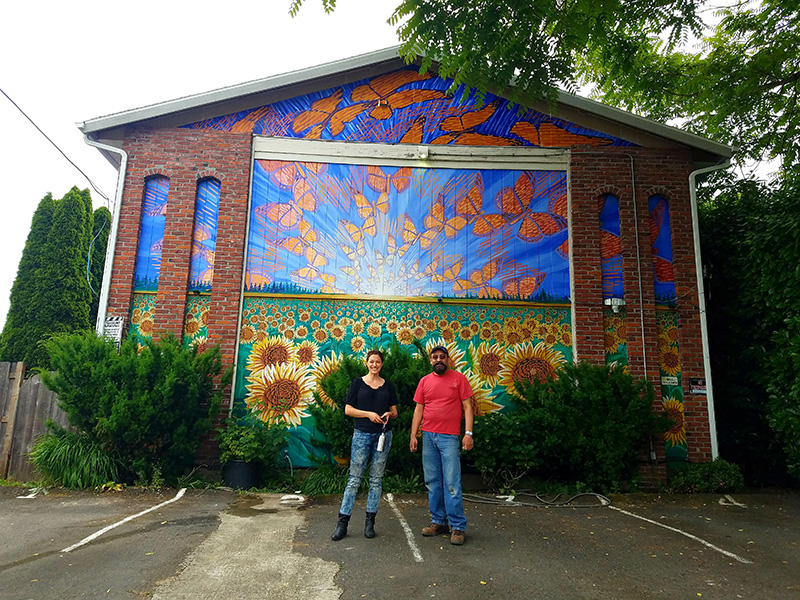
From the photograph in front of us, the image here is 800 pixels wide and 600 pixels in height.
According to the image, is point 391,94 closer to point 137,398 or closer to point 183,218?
point 183,218

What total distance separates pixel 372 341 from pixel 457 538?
14.4 feet

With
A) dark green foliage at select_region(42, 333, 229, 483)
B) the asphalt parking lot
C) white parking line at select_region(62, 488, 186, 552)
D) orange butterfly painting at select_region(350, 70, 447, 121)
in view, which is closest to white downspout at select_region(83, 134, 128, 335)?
dark green foliage at select_region(42, 333, 229, 483)

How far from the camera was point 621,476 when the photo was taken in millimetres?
8750

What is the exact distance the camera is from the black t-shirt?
5.60 meters

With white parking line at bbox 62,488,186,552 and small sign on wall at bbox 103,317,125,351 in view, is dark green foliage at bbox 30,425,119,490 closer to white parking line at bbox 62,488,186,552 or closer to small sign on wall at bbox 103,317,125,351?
white parking line at bbox 62,488,186,552

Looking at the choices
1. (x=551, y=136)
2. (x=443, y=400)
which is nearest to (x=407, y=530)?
(x=443, y=400)

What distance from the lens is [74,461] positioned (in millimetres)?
7910

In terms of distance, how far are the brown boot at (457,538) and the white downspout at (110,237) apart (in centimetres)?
670

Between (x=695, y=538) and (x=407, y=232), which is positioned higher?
(x=407, y=232)

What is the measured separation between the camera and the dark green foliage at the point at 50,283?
40.0ft

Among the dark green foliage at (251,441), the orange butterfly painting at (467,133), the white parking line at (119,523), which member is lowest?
the white parking line at (119,523)

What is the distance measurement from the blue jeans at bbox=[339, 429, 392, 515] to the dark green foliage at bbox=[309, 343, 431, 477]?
2440mm

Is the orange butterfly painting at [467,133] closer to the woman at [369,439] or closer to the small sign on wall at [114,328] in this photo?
the woman at [369,439]

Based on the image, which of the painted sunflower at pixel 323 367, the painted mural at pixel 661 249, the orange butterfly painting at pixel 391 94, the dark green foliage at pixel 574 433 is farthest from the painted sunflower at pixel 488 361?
the orange butterfly painting at pixel 391 94
